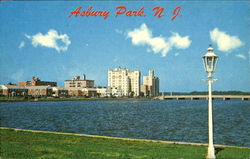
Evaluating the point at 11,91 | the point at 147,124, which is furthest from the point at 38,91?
the point at 147,124

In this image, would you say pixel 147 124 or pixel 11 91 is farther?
pixel 11 91

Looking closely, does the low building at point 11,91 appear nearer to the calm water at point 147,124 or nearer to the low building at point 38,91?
the low building at point 38,91

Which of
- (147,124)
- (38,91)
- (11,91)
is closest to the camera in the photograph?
(147,124)

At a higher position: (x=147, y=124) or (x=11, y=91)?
(x=11, y=91)

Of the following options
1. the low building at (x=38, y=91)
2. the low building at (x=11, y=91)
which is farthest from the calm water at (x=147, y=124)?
the low building at (x=38, y=91)

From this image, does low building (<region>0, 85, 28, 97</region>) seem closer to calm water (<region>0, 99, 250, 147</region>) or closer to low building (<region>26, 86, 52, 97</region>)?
low building (<region>26, 86, 52, 97</region>)

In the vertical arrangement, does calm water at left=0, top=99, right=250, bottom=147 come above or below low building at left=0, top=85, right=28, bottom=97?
below

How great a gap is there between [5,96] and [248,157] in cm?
16564

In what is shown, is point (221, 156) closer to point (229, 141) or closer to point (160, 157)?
point (160, 157)

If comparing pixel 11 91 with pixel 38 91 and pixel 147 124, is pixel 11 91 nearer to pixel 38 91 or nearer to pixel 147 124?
pixel 38 91

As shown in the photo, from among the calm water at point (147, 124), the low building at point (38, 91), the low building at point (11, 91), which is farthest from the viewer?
the low building at point (38, 91)

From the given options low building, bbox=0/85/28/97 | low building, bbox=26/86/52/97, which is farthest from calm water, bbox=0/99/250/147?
low building, bbox=26/86/52/97

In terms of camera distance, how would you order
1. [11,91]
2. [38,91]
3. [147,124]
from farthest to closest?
1. [38,91]
2. [11,91]
3. [147,124]

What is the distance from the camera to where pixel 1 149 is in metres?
12.0
